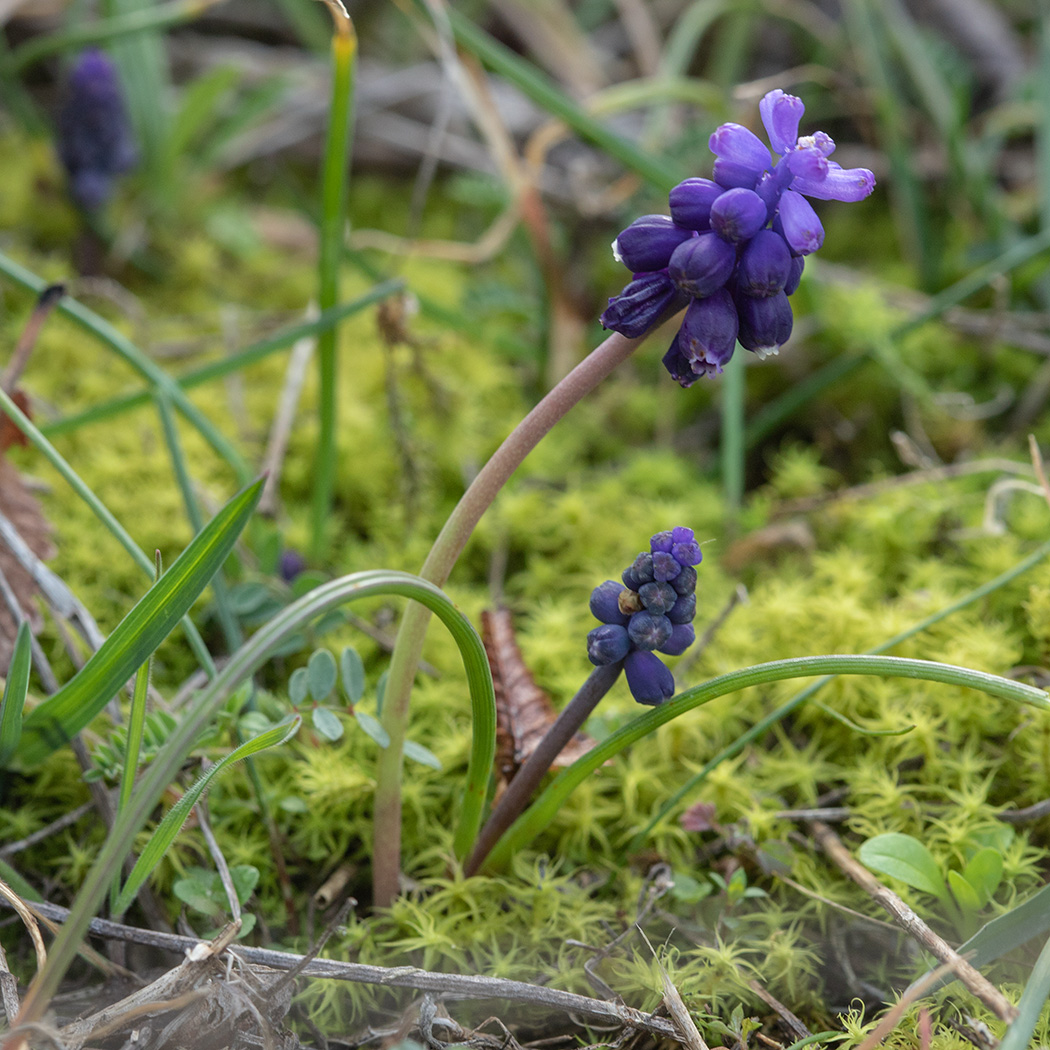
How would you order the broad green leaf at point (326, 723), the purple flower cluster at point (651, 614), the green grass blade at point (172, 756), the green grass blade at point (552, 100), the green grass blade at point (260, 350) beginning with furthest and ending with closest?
the green grass blade at point (552, 100), the green grass blade at point (260, 350), the broad green leaf at point (326, 723), the purple flower cluster at point (651, 614), the green grass blade at point (172, 756)

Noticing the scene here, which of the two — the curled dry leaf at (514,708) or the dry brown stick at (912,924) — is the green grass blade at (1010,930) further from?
the curled dry leaf at (514,708)

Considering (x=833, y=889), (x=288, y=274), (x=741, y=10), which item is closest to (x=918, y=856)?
→ (x=833, y=889)

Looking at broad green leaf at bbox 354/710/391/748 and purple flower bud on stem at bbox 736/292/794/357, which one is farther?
broad green leaf at bbox 354/710/391/748

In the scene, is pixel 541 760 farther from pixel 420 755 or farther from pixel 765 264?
pixel 765 264

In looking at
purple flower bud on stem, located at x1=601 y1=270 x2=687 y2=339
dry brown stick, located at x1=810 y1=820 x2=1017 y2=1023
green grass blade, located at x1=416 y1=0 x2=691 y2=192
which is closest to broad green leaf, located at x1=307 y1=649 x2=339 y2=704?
purple flower bud on stem, located at x1=601 y1=270 x2=687 y2=339

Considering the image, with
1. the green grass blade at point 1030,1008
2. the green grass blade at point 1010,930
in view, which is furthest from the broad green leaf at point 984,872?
the green grass blade at point 1030,1008

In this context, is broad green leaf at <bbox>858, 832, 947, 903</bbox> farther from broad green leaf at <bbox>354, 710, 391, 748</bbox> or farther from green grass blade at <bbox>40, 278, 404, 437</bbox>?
green grass blade at <bbox>40, 278, 404, 437</bbox>
